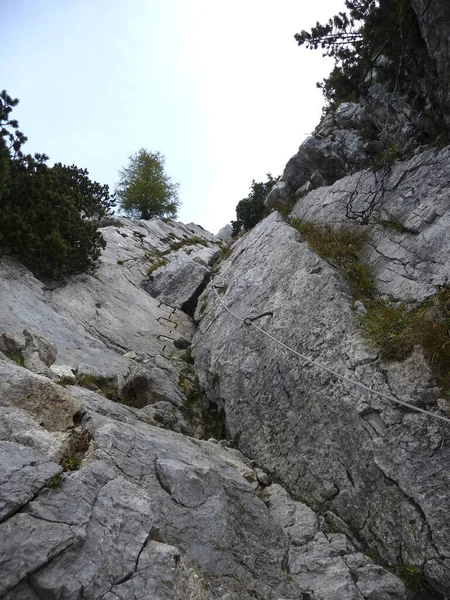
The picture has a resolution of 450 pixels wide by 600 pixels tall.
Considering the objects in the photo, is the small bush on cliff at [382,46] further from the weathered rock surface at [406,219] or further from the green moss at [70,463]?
the green moss at [70,463]

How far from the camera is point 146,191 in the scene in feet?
→ 98.3

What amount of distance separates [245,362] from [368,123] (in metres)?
8.65

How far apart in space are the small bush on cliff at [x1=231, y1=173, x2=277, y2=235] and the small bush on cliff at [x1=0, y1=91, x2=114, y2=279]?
9.49m

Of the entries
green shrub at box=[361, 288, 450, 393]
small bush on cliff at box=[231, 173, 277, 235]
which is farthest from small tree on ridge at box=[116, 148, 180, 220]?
green shrub at box=[361, 288, 450, 393]

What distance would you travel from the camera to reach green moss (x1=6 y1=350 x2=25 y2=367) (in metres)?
6.83

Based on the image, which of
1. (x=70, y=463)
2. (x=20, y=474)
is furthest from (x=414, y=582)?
(x=20, y=474)

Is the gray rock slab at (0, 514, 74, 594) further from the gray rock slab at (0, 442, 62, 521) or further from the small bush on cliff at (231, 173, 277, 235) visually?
the small bush on cliff at (231, 173, 277, 235)

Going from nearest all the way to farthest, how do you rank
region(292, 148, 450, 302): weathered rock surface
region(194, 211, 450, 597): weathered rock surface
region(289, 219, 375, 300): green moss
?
region(194, 211, 450, 597): weathered rock surface, region(292, 148, 450, 302): weathered rock surface, region(289, 219, 375, 300): green moss

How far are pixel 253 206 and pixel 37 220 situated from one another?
12.7 meters

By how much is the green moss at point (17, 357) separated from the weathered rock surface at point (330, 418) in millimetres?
3948

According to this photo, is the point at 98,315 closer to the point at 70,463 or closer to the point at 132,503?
the point at 70,463

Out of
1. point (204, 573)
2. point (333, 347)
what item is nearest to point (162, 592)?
point (204, 573)

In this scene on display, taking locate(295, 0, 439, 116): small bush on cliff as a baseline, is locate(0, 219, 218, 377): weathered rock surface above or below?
below

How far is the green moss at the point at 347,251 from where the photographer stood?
8.45 metres
